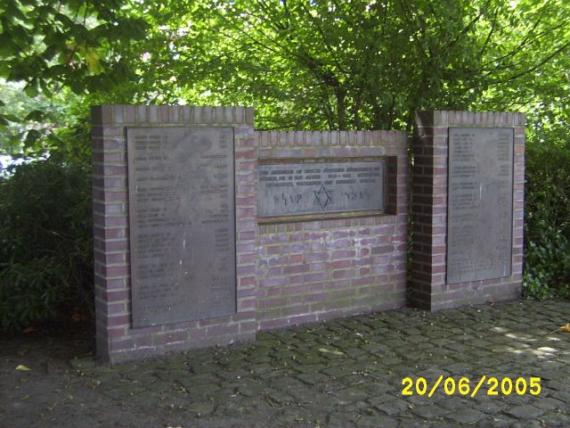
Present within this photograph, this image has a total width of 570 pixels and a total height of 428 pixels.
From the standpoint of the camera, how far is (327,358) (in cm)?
504

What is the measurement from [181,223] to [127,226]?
0.40 metres

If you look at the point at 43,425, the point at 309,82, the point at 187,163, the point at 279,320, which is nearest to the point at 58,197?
the point at 187,163

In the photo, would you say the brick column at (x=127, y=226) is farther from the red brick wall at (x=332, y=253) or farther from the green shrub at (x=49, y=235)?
the green shrub at (x=49, y=235)

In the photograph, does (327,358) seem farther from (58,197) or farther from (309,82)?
(309,82)

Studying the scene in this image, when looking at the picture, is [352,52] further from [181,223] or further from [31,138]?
[31,138]

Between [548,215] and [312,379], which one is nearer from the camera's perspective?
[312,379]

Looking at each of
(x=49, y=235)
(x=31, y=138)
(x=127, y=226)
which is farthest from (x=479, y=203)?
(x=31, y=138)

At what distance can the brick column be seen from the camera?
474 centimetres

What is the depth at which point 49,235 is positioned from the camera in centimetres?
593

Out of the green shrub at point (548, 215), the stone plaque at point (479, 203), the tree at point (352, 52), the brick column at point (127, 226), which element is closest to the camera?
the brick column at point (127, 226)

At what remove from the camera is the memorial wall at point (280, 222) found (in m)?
4.85
